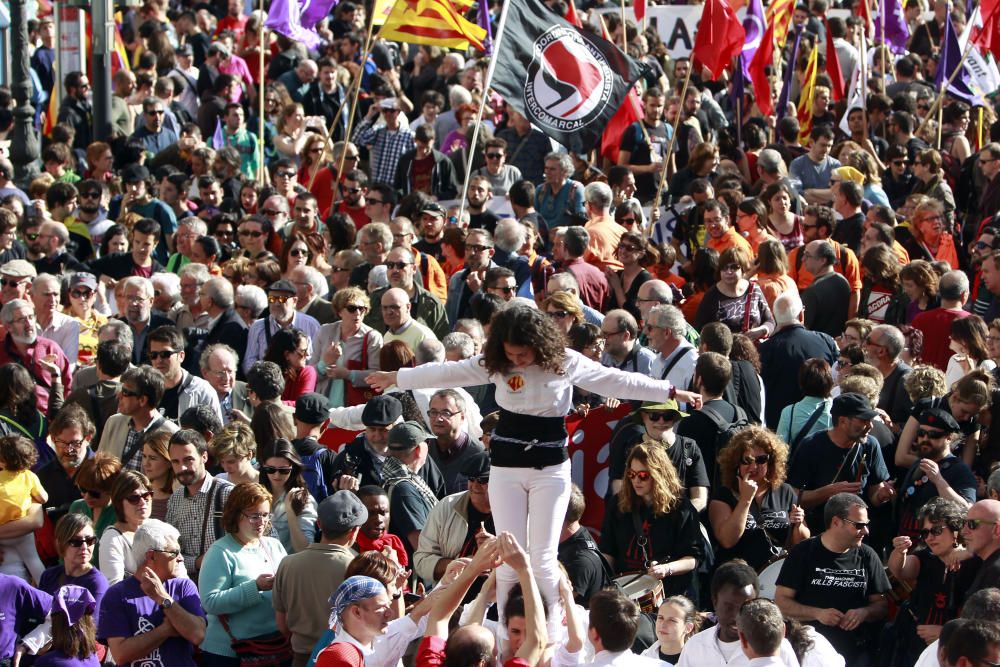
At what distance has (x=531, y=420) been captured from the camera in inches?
298

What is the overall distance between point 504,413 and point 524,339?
0.43 m

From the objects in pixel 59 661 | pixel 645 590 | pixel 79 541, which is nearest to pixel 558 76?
pixel 645 590

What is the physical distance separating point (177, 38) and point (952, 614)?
15.4 metres

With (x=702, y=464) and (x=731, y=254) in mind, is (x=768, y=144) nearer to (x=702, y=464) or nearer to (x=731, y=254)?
(x=731, y=254)

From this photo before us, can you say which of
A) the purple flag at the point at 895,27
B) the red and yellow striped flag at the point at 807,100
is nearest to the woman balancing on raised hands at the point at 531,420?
the red and yellow striped flag at the point at 807,100

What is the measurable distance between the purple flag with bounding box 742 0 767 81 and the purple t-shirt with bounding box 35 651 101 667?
999 cm

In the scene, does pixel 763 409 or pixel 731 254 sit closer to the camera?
pixel 763 409

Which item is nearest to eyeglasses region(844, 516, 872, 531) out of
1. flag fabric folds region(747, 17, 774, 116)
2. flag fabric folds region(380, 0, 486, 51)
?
flag fabric folds region(380, 0, 486, 51)

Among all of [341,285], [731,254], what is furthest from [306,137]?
[731,254]

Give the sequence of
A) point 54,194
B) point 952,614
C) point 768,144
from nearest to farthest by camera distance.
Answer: point 952,614
point 54,194
point 768,144

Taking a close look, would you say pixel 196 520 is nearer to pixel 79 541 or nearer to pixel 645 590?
pixel 79 541

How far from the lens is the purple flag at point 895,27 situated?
19594 mm

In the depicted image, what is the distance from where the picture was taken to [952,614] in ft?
26.9

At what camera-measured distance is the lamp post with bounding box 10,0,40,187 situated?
1667cm
